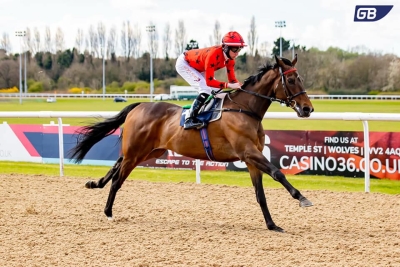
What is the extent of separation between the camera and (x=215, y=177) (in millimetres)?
9539

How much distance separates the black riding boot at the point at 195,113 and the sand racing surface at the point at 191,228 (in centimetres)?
103

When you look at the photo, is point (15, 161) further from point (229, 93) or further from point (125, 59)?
point (125, 59)

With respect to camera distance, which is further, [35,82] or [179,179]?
[35,82]

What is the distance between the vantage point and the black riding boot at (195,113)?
5906 mm

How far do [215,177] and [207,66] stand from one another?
164 inches

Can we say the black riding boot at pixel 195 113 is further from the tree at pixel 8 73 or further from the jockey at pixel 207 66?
the tree at pixel 8 73

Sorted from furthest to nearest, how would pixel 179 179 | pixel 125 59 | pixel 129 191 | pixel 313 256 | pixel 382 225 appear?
pixel 125 59
pixel 179 179
pixel 129 191
pixel 382 225
pixel 313 256

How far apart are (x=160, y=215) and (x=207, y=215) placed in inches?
21.0

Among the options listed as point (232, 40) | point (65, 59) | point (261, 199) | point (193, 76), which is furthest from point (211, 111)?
point (65, 59)

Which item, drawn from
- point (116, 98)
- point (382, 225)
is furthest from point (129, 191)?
point (116, 98)

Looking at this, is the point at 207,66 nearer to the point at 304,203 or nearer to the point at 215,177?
the point at 304,203

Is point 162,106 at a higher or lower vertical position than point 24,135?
higher

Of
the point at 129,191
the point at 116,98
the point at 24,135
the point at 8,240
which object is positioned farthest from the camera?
the point at 116,98

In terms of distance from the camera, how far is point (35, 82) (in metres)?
39.2
